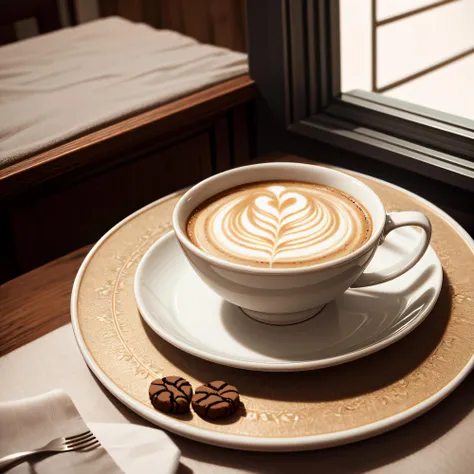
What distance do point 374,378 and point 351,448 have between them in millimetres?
→ 77

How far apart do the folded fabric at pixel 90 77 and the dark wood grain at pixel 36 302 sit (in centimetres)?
23

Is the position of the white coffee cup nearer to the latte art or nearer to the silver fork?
the latte art

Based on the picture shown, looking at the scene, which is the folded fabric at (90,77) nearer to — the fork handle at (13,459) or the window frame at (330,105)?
the window frame at (330,105)

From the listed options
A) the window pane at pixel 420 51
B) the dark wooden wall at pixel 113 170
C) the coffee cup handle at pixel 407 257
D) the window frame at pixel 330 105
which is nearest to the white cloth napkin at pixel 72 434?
the coffee cup handle at pixel 407 257

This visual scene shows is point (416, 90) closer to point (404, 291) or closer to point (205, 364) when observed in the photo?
point (404, 291)

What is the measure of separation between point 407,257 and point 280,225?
140mm

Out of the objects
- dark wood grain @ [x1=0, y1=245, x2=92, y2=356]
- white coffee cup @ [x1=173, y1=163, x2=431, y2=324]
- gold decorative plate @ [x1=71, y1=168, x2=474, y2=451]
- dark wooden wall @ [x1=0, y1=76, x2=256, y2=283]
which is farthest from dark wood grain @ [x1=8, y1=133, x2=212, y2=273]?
white coffee cup @ [x1=173, y1=163, x2=431, y2=324]

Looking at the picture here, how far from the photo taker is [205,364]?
65cm

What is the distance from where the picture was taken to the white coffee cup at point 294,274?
0.60 metres

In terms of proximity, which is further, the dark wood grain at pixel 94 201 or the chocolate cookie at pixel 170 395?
the dark wood grain at pixel 94 201

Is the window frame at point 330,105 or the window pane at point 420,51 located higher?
the window frame at point 330,105

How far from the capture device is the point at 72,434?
1.86ft

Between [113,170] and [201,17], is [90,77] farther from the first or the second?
[201,17]

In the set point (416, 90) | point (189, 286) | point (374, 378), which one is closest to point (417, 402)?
point (374, 378)
